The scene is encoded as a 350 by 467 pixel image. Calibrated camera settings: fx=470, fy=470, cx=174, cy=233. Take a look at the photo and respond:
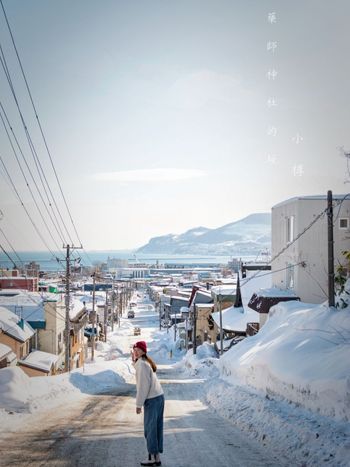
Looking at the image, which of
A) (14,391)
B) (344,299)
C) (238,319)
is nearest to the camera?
(14,391)

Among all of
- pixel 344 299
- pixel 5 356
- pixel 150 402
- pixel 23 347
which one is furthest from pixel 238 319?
pixel 150 402

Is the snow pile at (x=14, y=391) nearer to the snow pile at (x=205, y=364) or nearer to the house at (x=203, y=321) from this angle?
the snow pile at (x=205, y=364)

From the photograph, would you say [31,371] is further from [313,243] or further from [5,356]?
[313,243]

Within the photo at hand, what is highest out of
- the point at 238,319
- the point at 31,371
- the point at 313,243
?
the point at 313,243

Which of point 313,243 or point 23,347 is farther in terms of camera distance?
point 23,347

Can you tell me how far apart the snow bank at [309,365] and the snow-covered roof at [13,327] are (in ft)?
57.4

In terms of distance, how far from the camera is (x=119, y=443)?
781 centimetres

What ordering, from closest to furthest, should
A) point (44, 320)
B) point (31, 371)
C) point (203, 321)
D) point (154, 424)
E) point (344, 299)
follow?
point (154, 424)
point (344, 299)
point (31, 371)
point (44, 320)
point (203, 321)

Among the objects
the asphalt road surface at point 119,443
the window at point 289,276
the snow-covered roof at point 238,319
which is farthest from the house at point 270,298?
the asphalt road surface at point 119,443

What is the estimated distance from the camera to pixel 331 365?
9406mm

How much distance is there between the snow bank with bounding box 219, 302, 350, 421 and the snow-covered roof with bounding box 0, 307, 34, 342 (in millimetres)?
17502

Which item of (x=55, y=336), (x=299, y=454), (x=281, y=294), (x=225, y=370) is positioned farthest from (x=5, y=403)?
(x=55, y=336)

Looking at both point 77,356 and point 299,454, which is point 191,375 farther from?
point 299,454

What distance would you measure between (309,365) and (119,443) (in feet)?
15.7
